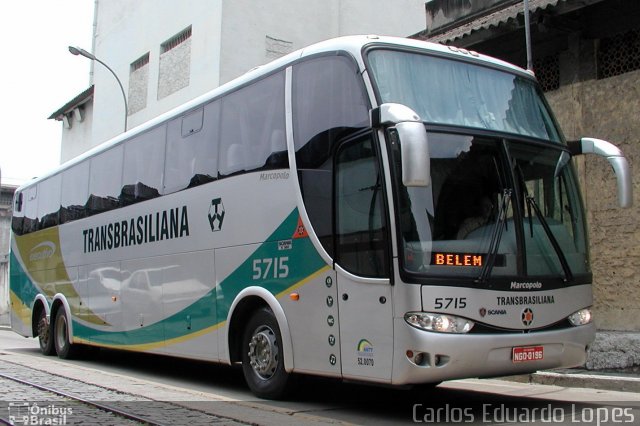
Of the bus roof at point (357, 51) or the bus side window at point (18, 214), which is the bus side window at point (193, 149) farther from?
the bus side window at point (18, 214)

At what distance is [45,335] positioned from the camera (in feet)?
46.9

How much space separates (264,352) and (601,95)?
7.41 metres

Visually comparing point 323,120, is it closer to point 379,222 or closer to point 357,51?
point 357,51

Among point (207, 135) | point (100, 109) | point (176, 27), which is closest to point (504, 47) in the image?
point (207, 135)

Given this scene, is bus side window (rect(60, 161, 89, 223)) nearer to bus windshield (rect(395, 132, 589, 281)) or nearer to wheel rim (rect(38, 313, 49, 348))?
wheel rim (rect(38, 313, 49, 348))

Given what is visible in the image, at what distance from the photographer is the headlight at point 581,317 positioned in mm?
6773

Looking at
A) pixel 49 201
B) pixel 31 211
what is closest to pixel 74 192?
pixel 49 201

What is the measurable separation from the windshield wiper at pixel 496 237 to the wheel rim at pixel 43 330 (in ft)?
35.3

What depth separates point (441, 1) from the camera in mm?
14828

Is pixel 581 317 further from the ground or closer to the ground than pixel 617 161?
closer to the ground

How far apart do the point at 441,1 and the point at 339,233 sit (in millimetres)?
9571

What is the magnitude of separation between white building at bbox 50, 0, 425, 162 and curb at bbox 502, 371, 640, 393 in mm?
17157

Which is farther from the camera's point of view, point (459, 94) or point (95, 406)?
point (95, 406)

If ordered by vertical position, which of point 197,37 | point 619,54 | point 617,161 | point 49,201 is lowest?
point 617,161
